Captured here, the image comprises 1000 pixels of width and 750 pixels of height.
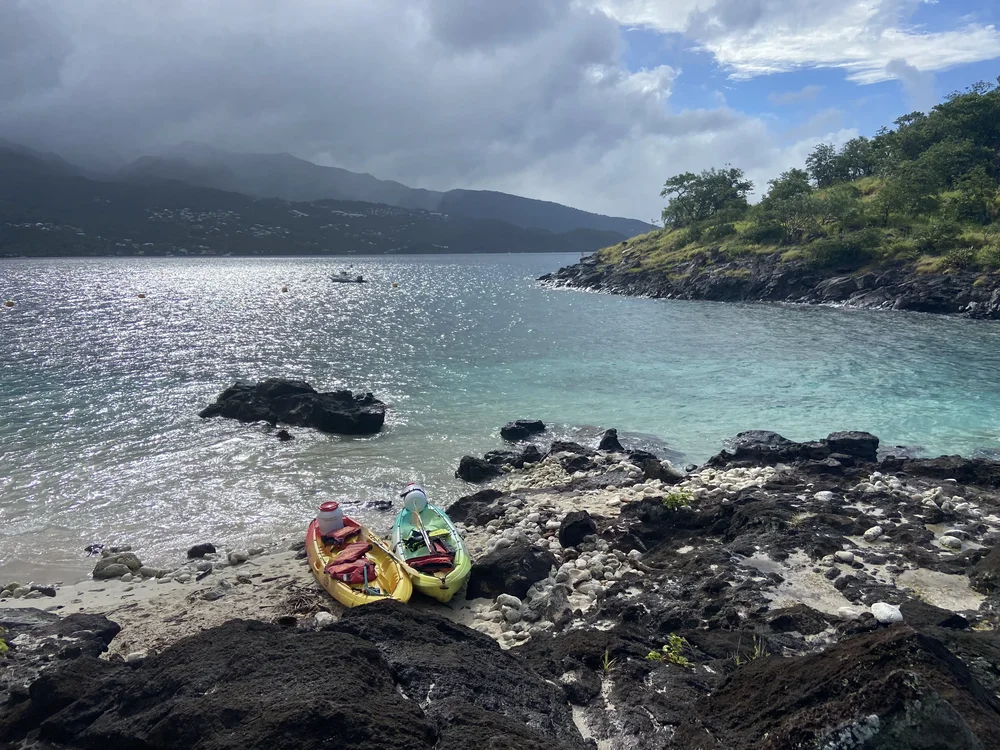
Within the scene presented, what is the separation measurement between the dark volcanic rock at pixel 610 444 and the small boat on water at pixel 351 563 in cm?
1206

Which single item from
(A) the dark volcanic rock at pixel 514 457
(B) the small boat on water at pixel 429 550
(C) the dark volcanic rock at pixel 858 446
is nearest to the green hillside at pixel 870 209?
(C) the dark volcanic rock at pixel 858 446

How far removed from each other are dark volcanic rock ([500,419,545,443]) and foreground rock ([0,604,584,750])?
61.2 ft

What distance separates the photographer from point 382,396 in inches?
1414

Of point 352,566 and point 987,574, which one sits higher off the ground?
point 987,574

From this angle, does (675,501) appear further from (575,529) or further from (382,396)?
(382,396)

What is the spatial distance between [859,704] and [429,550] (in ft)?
35.1

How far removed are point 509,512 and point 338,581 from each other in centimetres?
616

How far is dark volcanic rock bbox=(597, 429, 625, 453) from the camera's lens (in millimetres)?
25430

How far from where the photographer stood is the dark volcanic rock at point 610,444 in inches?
1001

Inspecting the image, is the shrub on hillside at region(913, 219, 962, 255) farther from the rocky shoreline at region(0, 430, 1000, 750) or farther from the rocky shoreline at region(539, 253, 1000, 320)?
the rocky shoreline at region(0, 430, 1000, 750)

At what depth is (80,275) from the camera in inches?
4941

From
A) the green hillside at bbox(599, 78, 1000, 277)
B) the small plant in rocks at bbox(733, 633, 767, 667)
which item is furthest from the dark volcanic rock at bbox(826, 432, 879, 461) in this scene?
the green hillside at bbox(599, 78, 1000, 277)

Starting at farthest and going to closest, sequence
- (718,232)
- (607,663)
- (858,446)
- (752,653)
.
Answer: (718,232), (858,446), (752,653), (607,663)

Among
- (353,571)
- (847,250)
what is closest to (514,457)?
(353,571)
